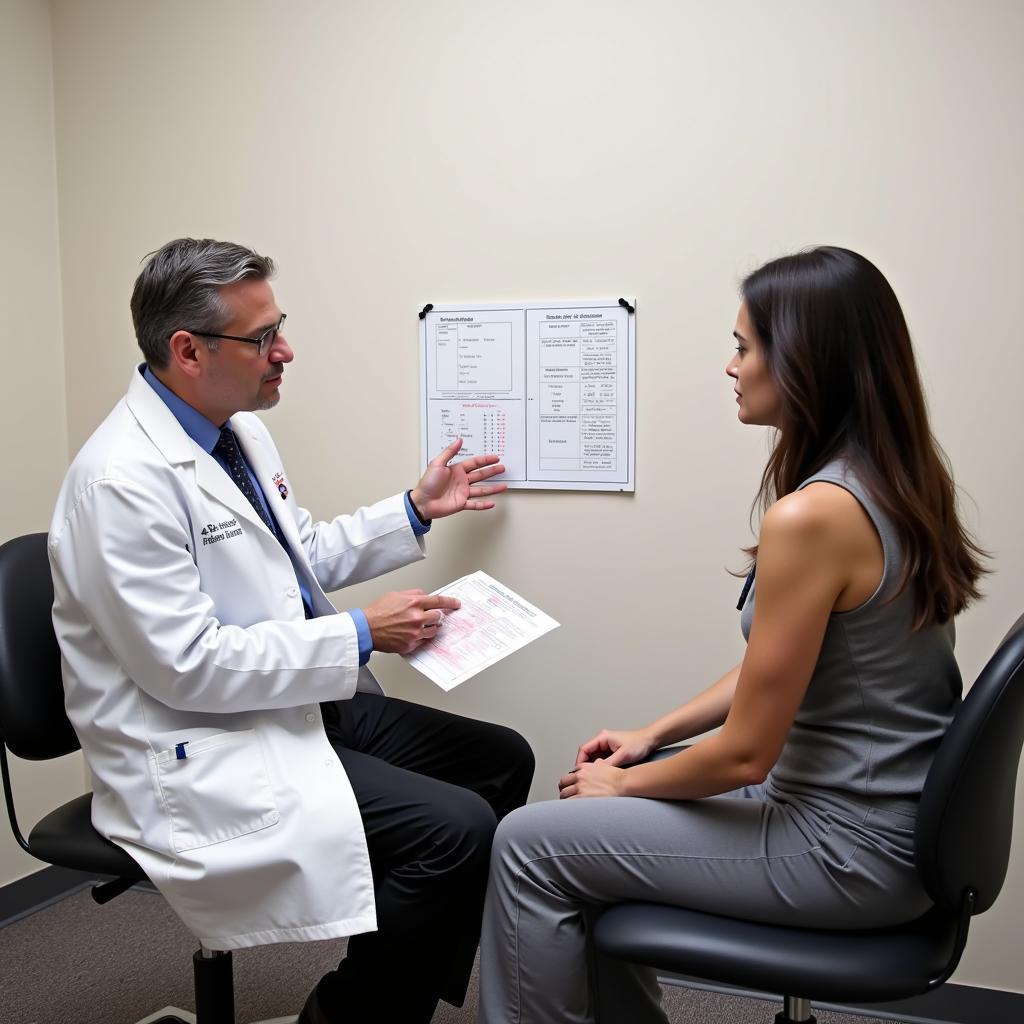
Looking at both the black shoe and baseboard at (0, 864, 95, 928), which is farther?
baseboard at (0, 864, 95, 928)

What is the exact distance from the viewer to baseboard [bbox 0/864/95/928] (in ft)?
7.41

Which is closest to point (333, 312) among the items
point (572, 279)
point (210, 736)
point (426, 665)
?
point (572, 279)

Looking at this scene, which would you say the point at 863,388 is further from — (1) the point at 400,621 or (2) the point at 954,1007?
(2) the point at 954,1007

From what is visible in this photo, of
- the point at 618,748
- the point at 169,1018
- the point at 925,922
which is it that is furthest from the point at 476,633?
the point at 169,1018

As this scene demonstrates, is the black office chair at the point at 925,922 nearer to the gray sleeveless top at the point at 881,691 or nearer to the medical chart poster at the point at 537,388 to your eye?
the gray sleeveless top at the point at 881,691

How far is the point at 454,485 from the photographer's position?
202 centimetres

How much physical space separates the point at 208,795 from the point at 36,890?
1304 millimetres

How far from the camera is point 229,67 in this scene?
2180 millimetres

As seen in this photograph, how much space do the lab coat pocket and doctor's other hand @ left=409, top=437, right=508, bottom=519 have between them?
0.72 meters

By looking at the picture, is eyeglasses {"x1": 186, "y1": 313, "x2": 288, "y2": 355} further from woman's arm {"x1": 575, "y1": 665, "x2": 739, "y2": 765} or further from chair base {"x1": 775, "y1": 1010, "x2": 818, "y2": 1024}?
chair base {"x1": 775, "y1": 1010, "x2": 818, "y2": 1024}

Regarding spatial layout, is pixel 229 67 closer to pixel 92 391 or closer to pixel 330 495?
pixel 92 391

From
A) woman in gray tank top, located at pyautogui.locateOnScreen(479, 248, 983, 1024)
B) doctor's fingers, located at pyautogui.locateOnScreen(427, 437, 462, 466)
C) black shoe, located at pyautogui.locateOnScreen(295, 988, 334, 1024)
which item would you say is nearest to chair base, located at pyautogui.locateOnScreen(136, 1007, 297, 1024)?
black shoe, located at pyautogui.locateOnScreen(295, 988, 334, 1024)

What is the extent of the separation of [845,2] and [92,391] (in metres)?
1.90

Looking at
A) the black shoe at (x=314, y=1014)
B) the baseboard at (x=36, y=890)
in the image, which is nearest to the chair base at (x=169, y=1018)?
the black shoe at (x=314, y=1014)
